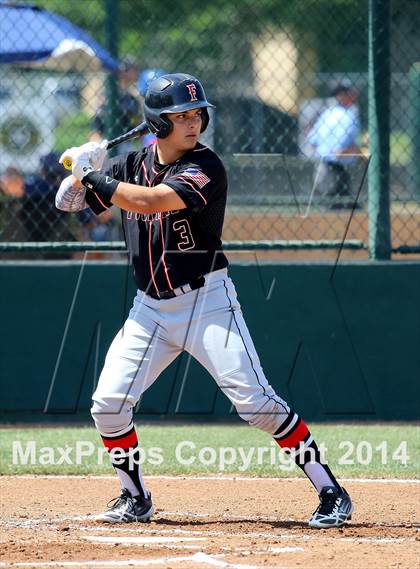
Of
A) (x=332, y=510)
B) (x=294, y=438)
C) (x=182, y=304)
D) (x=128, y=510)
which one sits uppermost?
(x=182, y=304)

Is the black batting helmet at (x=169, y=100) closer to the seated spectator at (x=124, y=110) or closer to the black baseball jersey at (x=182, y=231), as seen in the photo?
the black baseball jersey at (x=182, y=231)

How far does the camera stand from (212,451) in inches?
250

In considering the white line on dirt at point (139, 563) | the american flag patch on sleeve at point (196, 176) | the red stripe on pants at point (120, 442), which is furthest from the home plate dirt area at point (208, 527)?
the american flag patch on sleeve at point (196, 176)

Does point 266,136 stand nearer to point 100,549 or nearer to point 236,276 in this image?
point 236,276

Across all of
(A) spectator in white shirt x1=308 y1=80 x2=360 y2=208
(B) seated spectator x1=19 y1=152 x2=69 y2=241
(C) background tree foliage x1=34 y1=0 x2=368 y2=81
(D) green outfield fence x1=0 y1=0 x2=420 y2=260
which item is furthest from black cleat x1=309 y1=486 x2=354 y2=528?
(C) background tree foliage x1=34 y1=0 x2=368 y2=81

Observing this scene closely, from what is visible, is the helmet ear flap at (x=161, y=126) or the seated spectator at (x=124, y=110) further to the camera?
the seated spectator at (x=124, y=110)

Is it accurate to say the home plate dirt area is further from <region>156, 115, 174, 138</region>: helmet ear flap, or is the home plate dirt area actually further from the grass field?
<region>156, 115, 174, 138</region>: helmet ear flap

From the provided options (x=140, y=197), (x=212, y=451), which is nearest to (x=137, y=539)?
(x=140, y=197)

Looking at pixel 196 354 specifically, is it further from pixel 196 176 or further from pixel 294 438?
pixel 196 176

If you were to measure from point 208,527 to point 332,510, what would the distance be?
0.54 metres

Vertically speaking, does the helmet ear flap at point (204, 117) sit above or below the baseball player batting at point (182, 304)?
above

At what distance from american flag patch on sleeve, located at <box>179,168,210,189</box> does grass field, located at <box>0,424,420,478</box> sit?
2.09 meters

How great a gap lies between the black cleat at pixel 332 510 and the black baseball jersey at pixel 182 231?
3.58 feet

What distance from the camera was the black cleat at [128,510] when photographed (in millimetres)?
4586
